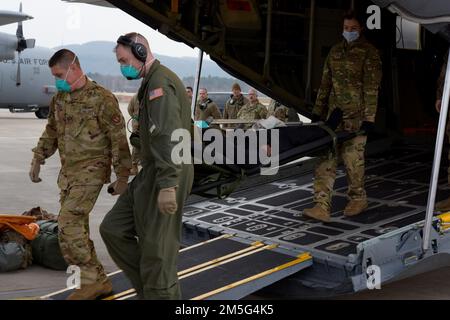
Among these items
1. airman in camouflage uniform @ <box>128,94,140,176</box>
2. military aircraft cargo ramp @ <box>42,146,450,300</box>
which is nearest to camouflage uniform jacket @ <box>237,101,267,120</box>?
airman in camouflage uniform @ <box>128,94,140,176</box>

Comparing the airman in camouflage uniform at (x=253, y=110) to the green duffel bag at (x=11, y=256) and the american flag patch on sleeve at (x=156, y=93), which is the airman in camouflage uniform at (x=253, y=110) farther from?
the american flag patch on sleeve at (x=156, y=93)

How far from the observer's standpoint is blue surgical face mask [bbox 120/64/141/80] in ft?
14.5

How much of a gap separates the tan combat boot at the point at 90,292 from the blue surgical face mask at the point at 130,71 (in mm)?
1406

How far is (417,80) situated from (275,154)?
10.2 ft

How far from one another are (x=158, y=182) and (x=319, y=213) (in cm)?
207

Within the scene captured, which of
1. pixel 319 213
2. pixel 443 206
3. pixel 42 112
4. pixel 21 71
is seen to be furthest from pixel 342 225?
pixel 42 112

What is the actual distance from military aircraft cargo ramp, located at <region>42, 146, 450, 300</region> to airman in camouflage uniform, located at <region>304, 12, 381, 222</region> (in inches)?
7.1

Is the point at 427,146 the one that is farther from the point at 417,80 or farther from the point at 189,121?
the point at 189,121

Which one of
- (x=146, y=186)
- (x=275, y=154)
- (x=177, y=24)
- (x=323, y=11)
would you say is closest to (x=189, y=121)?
(x=146, y=186)

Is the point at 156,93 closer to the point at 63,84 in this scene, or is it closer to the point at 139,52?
the point at 139,52

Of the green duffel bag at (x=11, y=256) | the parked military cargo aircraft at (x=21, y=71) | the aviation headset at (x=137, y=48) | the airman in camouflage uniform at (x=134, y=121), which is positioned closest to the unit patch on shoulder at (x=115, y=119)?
the airman in camouflage uniform at (x=134, y=121)

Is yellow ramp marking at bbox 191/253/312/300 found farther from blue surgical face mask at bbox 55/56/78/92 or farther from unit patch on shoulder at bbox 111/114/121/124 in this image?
blue surgical face mask at bbox 55/56/78/92

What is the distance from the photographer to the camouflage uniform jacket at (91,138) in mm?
4945

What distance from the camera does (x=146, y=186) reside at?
4.34m
